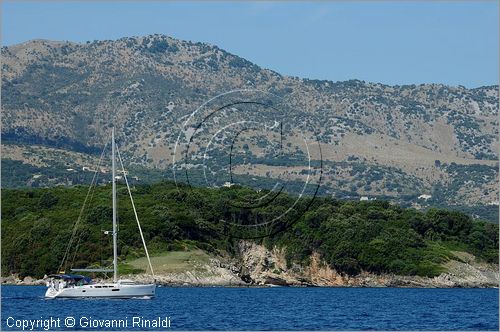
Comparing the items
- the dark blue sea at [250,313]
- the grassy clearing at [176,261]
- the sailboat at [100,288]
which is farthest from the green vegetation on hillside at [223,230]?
the sailboat at [100,288]

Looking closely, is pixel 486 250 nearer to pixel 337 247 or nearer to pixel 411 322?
pixel 337 247

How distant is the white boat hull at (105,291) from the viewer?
4114 inches

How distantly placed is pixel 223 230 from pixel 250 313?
8014cm

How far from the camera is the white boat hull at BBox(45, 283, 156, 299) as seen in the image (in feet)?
343

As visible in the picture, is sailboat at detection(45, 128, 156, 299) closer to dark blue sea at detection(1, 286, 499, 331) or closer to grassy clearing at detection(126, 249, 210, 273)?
dark blue sea at detection(1, 286, 499, 331)

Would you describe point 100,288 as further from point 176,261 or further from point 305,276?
point 305,276

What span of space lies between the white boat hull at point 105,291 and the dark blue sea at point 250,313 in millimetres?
1099

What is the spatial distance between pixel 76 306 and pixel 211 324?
1943cm

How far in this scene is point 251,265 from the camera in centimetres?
16862

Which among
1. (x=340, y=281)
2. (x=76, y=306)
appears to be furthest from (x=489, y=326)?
(x=340, y=281)

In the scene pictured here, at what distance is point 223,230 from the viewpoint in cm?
17362

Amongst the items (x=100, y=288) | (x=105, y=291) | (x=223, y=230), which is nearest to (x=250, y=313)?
(x=105, y=291)

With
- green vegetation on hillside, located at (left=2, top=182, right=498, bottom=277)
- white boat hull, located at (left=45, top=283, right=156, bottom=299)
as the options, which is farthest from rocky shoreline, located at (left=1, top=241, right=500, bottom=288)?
white boat hull, located at (left=45, top=283, right=156, bottom=299)

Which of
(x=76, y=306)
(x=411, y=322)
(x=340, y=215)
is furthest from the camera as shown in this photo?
(x=340, y=215)
